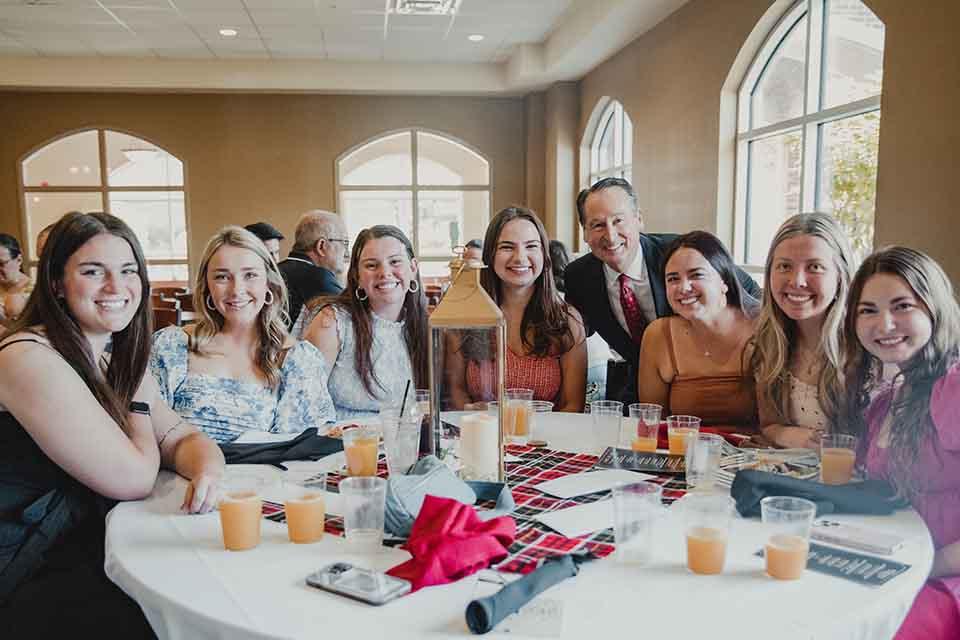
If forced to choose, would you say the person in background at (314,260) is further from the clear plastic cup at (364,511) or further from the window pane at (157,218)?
the window pane at (157,218)

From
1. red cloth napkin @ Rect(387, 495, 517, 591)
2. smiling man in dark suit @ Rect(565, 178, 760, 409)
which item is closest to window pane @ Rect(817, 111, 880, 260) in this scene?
smiling man in dark suit @ Rect(565, 178, 760, 409)

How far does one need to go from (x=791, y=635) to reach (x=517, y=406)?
1.12m

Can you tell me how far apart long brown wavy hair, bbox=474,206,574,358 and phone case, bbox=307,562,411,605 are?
1.63 m

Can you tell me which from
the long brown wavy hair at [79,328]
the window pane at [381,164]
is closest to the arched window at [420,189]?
the window pane at [381,164]

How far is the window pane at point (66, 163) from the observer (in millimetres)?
9766

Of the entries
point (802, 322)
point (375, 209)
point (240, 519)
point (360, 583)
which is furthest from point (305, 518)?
point (375, 209)

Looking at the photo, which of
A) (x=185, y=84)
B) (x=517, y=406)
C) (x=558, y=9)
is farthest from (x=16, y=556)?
(x=185, y=84)

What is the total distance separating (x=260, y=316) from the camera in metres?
2.61

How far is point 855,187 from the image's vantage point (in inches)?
167

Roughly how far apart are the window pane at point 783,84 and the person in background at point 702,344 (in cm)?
270

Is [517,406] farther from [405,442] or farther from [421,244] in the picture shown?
[421,244]

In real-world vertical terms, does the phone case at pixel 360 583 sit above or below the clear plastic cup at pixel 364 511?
below

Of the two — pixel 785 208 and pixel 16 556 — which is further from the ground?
pixel 785 208

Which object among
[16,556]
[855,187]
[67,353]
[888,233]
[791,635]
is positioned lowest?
[16,556]
